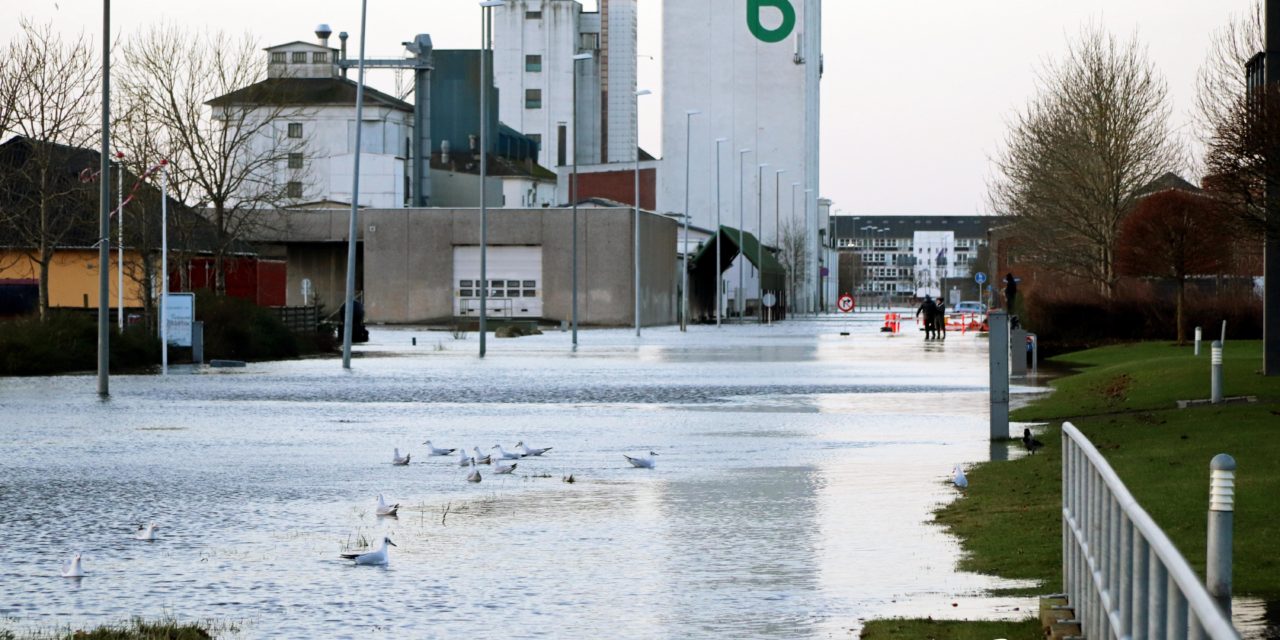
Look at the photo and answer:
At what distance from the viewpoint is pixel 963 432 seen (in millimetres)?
21766

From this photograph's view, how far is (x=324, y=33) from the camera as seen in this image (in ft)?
364

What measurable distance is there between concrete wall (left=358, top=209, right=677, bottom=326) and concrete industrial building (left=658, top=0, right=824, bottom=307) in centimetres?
5400

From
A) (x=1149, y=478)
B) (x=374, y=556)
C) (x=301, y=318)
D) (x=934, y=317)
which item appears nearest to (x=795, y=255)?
(x=934, y=317)

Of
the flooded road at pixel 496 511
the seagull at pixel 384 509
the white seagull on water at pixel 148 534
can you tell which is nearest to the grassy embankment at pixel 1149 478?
the flooded road at pixel 496 511

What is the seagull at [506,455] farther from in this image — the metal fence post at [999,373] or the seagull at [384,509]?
the metal fence post at [999,373]

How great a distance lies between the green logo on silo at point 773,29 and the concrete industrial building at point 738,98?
7cm

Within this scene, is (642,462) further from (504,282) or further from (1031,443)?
(504,282)

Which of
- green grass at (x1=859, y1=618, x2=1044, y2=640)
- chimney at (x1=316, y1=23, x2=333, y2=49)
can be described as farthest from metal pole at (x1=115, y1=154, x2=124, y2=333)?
chimney at (x1=316, y1=23, x2=333, y2=49)

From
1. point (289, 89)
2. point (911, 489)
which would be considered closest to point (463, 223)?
point (289, 89)

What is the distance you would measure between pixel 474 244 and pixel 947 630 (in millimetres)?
80822

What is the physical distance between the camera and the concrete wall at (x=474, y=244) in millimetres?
88562

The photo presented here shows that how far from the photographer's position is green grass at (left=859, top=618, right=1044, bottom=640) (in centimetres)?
850

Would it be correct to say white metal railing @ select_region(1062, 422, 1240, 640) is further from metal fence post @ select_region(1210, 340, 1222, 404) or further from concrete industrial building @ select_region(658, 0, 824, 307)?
Answer: concrete industrial building @ select_region(658, 0, 824, 307)

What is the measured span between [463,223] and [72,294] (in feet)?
67.0
